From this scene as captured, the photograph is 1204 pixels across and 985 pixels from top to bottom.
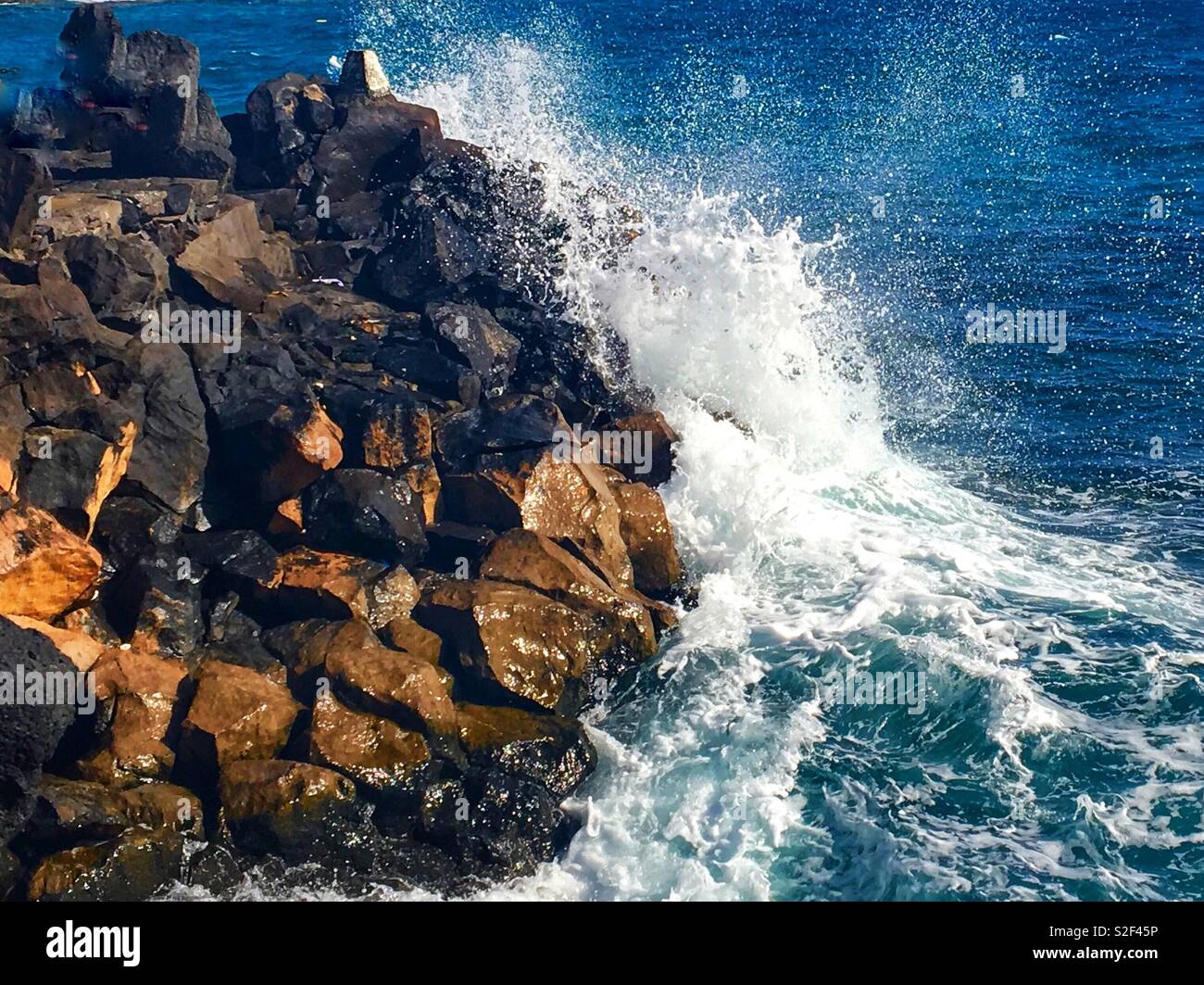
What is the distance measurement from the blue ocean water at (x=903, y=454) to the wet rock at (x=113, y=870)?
0.97 metres

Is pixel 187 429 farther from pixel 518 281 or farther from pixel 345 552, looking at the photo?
pixel 518 281

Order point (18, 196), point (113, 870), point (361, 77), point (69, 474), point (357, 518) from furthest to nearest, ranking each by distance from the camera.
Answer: point (361, 77), point (18, 196), point (357, 518), point (69, 474), point (113, 870)

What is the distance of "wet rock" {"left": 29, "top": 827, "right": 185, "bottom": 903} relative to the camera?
31.7 ft

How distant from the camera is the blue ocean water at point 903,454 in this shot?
447 inches

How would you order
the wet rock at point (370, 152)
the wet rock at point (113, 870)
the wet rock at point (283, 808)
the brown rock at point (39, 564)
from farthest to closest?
1. the wet rock at point (370, 152)
2. the brown rock at point (39, 564)
3. the wet rock at point (283, 808)
4. the wet rock at point (113, 870)

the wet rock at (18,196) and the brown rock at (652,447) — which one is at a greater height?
the wet rock at (18,196)

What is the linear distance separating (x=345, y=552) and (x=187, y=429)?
2.43 m

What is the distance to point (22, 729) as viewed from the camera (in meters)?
10.1

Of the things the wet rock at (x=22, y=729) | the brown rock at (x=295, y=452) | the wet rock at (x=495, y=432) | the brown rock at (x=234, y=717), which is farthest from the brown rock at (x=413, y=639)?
the wet rock at (x=22, y=729)

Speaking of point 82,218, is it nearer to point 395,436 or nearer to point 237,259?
point 237,259

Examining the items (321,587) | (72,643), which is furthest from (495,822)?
(72,643)

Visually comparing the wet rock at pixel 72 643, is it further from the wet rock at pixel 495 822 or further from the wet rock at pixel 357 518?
the wet rock at pixel 495 822

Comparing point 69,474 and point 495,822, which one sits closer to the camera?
point 495,822

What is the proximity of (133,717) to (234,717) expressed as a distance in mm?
991
